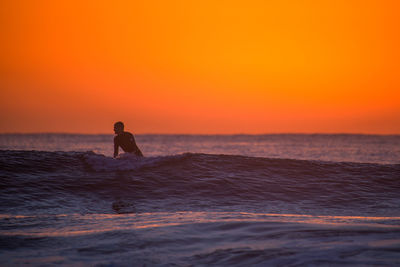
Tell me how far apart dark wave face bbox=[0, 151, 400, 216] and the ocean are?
31mm

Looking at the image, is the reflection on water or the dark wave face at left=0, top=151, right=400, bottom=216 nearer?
the reflection on water

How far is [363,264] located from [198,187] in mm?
6521

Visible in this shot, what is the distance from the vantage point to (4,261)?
13.3 feet

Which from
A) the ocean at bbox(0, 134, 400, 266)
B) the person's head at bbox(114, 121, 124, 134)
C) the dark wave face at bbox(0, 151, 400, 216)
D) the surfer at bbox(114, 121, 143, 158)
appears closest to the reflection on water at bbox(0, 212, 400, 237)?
the ocean at bbox(0, 134, 400, 266)

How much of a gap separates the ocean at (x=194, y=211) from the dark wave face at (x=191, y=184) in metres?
0.03

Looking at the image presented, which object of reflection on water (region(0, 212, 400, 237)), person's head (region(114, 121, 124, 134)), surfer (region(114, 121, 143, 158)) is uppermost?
person's head (region(114, 121, 124, 134))

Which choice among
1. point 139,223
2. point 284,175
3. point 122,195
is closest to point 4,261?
point 139,223

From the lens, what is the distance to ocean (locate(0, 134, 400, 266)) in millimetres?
4203

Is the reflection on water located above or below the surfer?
below

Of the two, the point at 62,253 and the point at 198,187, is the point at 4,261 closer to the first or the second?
the point at 62,253

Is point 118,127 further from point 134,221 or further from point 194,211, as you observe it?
point 134,221

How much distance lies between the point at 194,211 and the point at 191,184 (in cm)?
291

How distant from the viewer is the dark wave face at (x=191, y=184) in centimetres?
820

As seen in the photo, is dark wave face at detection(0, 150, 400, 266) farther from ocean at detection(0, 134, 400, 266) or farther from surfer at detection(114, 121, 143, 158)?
surfer at detection(114, 121, 143, 158)
